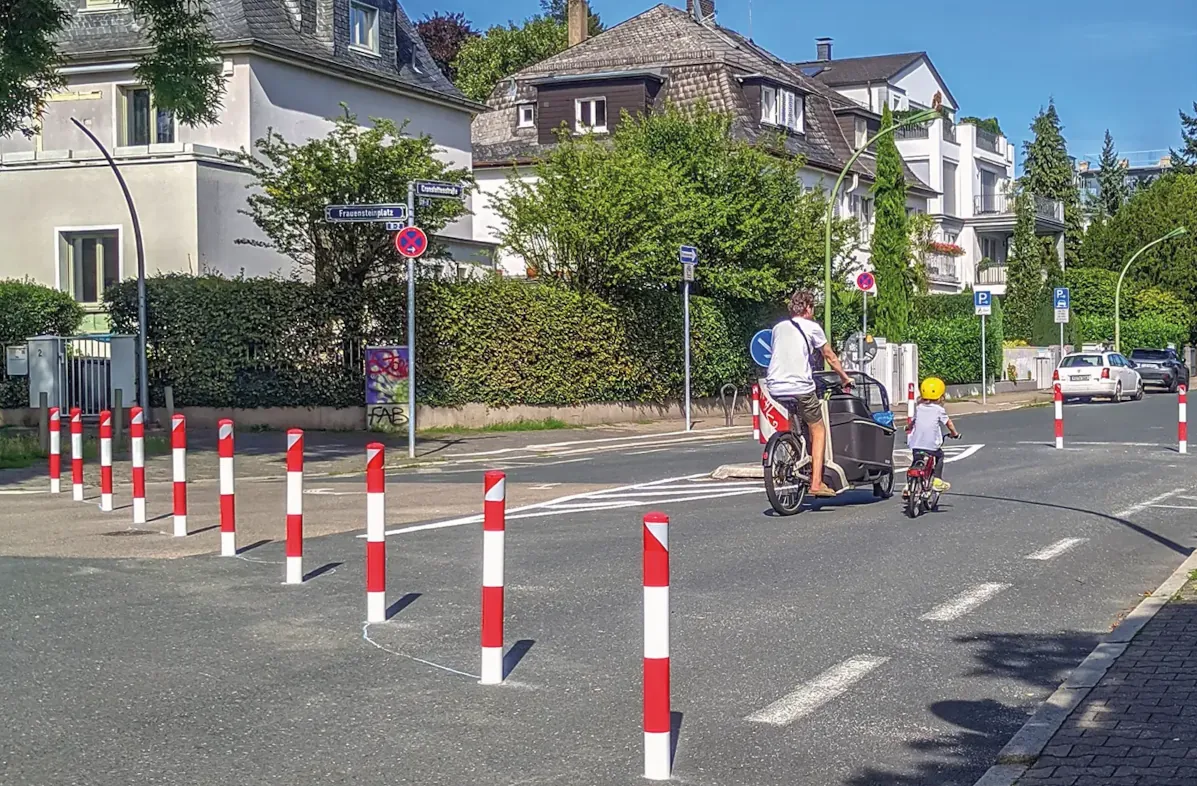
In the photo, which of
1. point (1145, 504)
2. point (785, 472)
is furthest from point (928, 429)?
point (1145, 504)

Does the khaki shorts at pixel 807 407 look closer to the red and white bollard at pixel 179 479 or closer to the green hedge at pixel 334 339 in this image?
the red and white bollard at pixel 179 479

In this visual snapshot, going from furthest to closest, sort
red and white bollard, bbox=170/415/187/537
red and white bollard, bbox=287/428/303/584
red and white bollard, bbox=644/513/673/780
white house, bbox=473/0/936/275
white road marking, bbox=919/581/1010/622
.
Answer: white house, bbox=473/0/936/275
red and white bollard, bbox=170/415/187/537
red and white bollard, bbox=287/428/303/584
white road marking, bbox=919/581/1010/622
red and white bollard, bbox=644/513/673/780

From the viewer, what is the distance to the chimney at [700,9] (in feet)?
208

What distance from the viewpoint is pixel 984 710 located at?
669 cm

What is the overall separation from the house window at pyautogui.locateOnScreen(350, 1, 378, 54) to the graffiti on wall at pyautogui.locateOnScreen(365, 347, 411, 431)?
13.6 metres

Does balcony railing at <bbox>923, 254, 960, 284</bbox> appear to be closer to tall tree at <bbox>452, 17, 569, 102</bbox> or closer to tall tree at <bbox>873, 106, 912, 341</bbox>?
tall tree at <bbox>873, 106, 912, 341</bbox>

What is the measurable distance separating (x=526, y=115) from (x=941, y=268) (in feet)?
79.3

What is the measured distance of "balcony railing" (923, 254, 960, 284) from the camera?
68.4m

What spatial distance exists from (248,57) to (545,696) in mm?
29278

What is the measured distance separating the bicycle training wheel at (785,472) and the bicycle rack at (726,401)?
19.1 m

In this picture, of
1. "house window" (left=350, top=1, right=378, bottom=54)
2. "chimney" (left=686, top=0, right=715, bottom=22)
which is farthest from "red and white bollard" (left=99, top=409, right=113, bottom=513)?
→ "chimney" (left=686, top=0, right=715, bottom=22)

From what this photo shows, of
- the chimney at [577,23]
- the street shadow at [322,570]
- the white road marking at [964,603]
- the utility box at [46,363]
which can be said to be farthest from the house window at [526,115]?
the white road marking at [964,603]

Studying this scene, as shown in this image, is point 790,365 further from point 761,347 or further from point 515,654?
point 761,347

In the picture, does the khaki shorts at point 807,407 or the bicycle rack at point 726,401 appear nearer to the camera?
the khaki shorts at point 807,407
